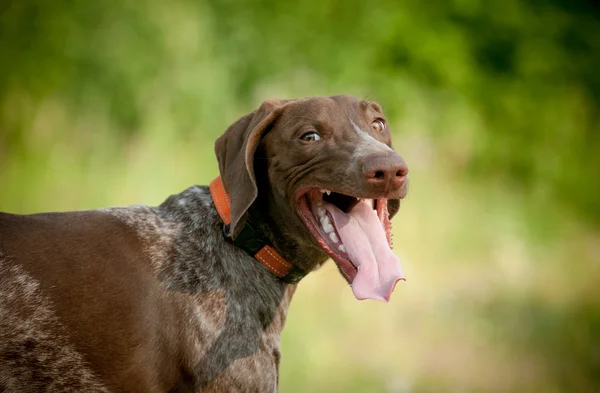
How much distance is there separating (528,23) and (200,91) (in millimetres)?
4871

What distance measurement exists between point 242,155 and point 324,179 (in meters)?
0.40

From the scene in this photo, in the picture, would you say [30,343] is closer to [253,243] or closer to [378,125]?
[253,243]

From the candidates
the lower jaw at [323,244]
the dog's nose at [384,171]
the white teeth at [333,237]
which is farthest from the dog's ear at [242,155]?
the dog's nose at [384,171]

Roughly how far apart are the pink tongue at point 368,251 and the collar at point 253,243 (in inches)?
14.3

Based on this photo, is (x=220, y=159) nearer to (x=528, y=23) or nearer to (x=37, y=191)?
(x=37, y=191)

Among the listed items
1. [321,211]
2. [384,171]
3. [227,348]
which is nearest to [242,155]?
[321,211]

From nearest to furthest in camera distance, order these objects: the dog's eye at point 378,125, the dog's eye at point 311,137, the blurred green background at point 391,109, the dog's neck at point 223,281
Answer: the dog's neck at point 223,281
the dog's eye at point 311,137
the dog's eye at point 378,125
the blurred green background at point 391,109

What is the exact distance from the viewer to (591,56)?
11898mm

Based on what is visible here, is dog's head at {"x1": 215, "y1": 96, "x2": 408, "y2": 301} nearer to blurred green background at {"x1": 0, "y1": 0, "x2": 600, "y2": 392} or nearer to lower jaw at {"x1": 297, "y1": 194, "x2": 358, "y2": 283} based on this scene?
lower jaw at {"x1": 297, "y1": 194, "x2": 358, "y2": 283}

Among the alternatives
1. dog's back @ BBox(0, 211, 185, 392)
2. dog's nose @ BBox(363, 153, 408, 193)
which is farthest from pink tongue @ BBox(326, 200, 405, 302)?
dog's back @ BBox(0, 211, 185, 392)

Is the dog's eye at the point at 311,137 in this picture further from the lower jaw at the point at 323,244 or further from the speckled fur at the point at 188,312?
the speckled fur at the point at 188,312

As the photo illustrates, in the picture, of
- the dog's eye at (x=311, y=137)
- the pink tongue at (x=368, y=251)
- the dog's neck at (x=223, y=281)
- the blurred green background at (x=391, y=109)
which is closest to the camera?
the pink tongue at (x=368, y=251)

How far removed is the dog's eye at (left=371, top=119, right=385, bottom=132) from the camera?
4.11m

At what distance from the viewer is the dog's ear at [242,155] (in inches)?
148
